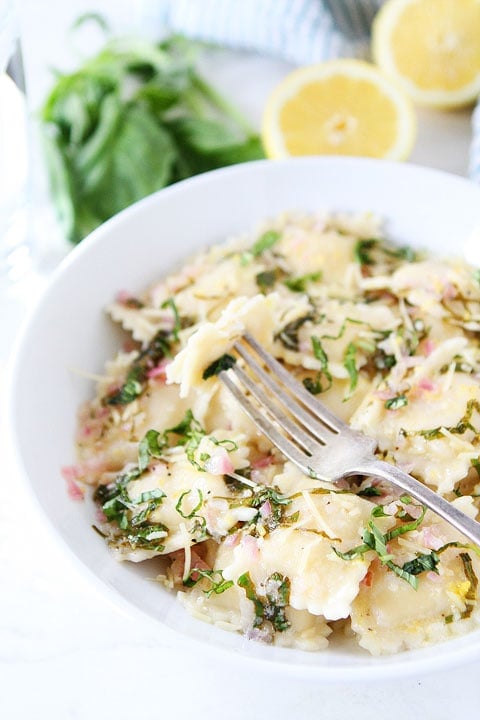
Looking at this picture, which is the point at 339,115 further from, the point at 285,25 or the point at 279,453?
the point at 279,453

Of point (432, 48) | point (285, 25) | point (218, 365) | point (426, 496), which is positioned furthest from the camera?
point (285, 25)

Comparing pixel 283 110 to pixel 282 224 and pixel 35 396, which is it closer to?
pixel 282 224

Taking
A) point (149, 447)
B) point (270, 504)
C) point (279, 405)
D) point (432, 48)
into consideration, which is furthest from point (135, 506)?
point (432, 48)

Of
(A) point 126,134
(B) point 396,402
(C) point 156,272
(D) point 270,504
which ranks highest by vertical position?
(A) point 126,134

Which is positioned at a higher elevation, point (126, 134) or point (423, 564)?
point (126, 134)

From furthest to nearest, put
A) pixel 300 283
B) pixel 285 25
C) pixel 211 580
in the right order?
pixel 285 25
pixel 300 283
pixel 211 580

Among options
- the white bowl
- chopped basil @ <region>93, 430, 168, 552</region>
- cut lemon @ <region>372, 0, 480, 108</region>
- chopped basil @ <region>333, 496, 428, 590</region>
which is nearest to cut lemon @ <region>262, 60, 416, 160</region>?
cut lemon @ <region>372, 0, 480, 108</region>

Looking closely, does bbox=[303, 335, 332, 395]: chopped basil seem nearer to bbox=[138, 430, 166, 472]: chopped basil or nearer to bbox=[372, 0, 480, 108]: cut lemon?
bbox=[138, 430, 166, 472]: chopped basil

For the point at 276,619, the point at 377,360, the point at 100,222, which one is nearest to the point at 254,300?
the point at 377,360
